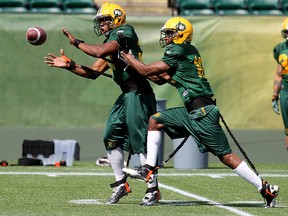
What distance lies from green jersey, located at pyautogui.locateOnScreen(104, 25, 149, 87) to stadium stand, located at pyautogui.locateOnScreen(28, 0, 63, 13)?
426 inches

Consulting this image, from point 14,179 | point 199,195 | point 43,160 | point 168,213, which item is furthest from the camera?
point 43,160

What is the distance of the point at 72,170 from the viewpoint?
536 inches

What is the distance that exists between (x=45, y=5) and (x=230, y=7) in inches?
150

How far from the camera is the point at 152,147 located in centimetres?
952

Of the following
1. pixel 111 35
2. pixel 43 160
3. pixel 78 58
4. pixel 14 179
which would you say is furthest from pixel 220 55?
pixel 111 35

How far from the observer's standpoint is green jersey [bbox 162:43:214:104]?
9323mm

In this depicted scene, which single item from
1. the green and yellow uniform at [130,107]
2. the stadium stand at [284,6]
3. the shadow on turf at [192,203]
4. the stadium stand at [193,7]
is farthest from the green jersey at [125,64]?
the stadium stand at [284,6]

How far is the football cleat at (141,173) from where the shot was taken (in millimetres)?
9281

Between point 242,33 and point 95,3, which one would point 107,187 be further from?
point 95,3

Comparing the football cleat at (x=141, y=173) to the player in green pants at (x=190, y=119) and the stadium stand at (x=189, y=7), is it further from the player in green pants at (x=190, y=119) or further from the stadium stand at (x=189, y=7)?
the stadium stand at (x=189, y=7)

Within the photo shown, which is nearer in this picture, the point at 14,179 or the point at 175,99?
the point at 14,179

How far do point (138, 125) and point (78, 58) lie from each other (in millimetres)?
9322

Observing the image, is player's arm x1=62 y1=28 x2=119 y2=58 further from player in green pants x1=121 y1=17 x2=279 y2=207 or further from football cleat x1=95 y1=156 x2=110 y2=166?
football cleat x1=95 y1=156 x2=110 y2=166

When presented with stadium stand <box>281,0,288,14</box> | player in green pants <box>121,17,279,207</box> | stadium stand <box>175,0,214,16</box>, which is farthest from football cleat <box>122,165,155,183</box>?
stadium stand <box>281,0,288,14</box>
